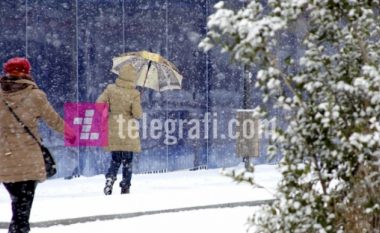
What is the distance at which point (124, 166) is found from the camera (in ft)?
39.5

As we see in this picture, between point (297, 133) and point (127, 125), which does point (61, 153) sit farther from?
point (297, 133)

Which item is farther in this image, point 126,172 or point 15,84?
point 126,172

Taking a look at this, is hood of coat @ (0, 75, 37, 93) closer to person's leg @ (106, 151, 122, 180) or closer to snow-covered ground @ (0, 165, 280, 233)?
snow-covered ground @ (0, 165, 280, 233)

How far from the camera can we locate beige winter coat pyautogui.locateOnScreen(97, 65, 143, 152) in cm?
1219

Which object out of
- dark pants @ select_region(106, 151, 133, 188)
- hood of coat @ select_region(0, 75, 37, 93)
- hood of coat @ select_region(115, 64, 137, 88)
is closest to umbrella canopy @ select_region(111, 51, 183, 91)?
hood of coat @ select_region(115, 64, 137, 88)

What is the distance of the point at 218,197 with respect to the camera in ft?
39.1

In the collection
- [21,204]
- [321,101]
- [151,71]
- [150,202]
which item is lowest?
[150,202]

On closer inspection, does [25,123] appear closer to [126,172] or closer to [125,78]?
[126,172]

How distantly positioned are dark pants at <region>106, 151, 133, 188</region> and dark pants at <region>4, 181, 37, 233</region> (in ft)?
14.7

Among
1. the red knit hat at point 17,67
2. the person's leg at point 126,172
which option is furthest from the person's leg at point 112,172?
the red knit hat at point 17,67

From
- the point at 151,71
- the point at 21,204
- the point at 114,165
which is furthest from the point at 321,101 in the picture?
the point at 151,71

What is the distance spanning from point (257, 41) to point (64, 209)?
6798 mm

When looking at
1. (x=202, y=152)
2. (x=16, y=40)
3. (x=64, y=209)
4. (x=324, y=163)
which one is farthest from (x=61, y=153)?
(x=324, y=163)

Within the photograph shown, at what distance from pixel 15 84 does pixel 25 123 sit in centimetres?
36
